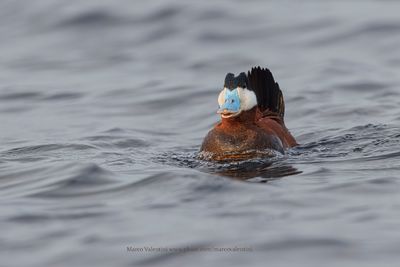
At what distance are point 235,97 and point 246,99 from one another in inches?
7.3

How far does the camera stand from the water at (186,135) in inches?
311

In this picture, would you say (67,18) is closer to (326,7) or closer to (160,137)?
(326,7)

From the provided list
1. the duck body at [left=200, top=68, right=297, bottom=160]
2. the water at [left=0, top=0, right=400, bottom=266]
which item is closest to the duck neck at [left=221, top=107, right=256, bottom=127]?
the duck body at [left=200, top=68, right=297, bottom=160]

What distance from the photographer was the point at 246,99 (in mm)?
10883

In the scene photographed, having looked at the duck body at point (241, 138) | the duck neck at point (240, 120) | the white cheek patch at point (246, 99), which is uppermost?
the white cheek patch at point (246, 99)

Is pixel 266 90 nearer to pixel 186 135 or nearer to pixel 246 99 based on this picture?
pixel 246 99

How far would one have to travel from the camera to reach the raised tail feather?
11.6m

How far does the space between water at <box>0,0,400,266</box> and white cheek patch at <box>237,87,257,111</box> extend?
652mm

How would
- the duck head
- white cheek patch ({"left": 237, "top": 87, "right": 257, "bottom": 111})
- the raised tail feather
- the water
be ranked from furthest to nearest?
the raised tail feather < white cheek patch ({"left": 237, "top": 87, "right": 257, "bottom": 111}) < the duck head < the water

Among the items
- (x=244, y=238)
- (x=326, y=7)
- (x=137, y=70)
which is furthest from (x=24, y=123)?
(x=326, y=7)

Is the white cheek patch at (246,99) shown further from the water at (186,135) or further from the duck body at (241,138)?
the water at (186,135)

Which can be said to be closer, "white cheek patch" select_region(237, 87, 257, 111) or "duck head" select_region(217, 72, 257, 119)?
"duck head" select_region(217, 72, 257, 119)

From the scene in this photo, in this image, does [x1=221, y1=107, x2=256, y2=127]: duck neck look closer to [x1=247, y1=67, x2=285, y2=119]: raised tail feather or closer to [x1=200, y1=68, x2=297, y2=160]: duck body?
[x1=200, y1=68, x2=297, y2=160]: duck body

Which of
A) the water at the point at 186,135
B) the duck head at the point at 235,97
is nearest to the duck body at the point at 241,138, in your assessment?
the duck head at the point at 235,97
